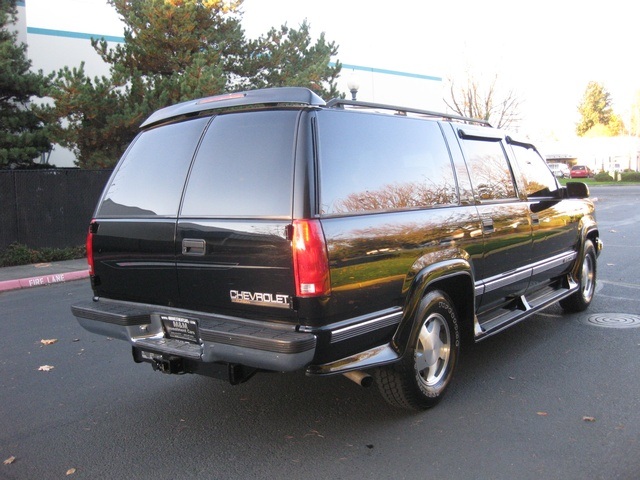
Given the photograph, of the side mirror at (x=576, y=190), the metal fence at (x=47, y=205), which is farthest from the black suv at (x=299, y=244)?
the metal fence at (x=47, y=205)

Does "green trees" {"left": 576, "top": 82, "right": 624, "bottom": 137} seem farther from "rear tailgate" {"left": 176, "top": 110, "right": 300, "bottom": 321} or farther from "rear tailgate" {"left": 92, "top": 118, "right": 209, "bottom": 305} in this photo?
"rear tailgate" {"left": 176, "top": 110, "right": 300, "bottom": 321}

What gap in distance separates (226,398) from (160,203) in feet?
5.20

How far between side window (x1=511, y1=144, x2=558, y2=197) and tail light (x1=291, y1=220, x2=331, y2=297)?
3.02 m

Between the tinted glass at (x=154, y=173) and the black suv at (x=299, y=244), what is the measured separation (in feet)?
0.04

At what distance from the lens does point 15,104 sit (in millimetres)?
14539

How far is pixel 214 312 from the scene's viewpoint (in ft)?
11.9

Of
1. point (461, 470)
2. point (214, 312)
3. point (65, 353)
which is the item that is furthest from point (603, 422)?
point (65, 353)

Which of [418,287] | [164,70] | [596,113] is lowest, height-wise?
[418,287]

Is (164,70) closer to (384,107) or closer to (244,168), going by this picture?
(384,107)

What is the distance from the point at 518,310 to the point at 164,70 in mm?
13063

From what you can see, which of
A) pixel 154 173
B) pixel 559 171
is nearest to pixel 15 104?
pixel 154 173

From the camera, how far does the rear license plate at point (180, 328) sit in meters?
3.68

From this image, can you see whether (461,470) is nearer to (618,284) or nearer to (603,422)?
(603,422)

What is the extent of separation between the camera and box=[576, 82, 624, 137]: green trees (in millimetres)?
84875
